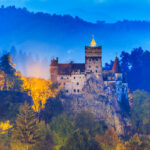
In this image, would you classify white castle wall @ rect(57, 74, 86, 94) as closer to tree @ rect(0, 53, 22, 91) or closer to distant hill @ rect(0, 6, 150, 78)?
tree @ rect(0, 53, 22, 91)

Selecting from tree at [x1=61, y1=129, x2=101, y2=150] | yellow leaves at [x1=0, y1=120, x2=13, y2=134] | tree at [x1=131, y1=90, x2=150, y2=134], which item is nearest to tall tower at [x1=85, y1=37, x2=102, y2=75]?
tree at [x1=131, y1=90, x2=150, y2=134]

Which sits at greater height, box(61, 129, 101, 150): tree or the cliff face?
the cliff face

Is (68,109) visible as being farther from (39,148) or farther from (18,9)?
(18,9)

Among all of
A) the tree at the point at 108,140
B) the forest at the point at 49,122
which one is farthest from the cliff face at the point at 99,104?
the tree at the point at 108,140

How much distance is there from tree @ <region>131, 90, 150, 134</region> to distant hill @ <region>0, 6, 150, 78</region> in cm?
3980

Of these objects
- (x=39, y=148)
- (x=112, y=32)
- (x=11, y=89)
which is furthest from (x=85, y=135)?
(x=112, y=32)

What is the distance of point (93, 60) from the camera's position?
2997 inches

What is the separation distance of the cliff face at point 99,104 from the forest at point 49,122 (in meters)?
1.33

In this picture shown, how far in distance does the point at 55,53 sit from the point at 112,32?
68.2ft

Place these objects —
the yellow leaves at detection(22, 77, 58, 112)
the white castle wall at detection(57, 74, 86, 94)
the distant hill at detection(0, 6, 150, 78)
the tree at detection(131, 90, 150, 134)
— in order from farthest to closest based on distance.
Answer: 1. the distant hill at detection(0, 6, 150, 78)
2. the tree at detection(131, 90, 150, 134)
3. the white castle wall at detection(57, 74, 86, 94)
4. the yellow leaves at detection(22, 77, 58, 112)

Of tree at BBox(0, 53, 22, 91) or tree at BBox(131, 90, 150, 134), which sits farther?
tree at BBox(131, 90, 150, 134)

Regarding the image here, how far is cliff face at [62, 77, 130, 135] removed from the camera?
2940 inches

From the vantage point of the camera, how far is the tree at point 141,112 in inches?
3110

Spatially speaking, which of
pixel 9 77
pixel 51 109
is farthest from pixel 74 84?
pixel 9 77
